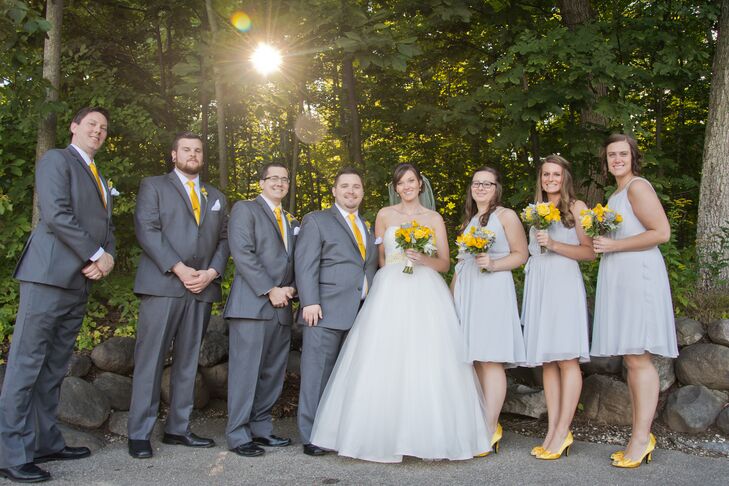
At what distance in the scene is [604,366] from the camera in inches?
226

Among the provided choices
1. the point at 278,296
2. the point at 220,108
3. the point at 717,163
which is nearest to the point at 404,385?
the point at 278,296

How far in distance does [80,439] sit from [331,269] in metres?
2.37

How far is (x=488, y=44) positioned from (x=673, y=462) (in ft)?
25.1

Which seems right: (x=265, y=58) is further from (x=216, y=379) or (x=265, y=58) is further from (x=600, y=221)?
(x=600, y=221)

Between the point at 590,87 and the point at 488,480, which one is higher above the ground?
the point at 590,87

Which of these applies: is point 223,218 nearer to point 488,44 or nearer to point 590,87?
point 590,87

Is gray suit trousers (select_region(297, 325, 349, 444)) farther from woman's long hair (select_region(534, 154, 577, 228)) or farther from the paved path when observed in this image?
woman's long hair (select_region(534, 154, 577, 228))

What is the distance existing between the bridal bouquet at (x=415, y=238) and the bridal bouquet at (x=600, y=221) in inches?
43.0

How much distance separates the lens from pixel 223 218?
531 centimetres

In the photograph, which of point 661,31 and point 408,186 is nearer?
point 408,186

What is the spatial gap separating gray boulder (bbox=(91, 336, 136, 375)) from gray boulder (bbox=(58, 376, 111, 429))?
0.33 metres

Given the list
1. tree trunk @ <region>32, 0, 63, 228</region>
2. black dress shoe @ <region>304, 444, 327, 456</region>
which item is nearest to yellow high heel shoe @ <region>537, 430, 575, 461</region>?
black dress shoe @ <region>304, 444, 327, 456</region>

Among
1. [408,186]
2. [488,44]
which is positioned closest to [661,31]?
[488,44]

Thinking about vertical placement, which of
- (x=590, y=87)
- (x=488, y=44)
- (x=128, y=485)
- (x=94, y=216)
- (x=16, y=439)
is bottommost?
(x=128, y=485)
